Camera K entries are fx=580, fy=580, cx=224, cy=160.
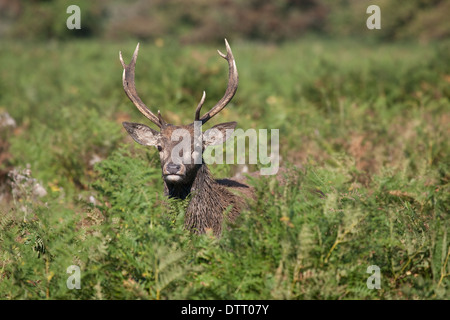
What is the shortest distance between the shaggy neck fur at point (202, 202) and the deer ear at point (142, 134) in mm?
530

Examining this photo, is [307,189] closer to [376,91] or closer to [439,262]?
[439,262]

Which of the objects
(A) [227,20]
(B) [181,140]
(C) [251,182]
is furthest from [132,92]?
(A) [227,20]

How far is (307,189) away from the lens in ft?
15.5

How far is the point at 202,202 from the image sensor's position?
5.93 meters

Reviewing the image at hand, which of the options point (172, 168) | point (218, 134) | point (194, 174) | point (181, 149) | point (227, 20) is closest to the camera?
point (172, 168)

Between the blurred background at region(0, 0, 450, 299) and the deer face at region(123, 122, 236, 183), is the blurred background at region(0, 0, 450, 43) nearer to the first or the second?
the blurred background at region(0, 0, 450, 299)

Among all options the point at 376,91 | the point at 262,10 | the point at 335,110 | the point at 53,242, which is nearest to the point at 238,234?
the point at 53,242

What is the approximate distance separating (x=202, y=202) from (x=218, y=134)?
787mm

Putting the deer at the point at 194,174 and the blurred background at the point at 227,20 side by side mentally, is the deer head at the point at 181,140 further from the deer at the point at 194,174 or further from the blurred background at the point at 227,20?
the blurred background at the point at 227,20

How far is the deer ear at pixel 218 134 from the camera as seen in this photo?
619cm

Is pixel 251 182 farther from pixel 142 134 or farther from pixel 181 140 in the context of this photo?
pixel 142 134

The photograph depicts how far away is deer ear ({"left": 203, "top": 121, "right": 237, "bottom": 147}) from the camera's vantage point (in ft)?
20.3

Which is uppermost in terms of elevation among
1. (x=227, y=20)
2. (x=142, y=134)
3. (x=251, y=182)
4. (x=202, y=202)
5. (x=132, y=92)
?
(x=227, y=20)

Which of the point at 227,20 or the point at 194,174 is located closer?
the point at 194,174
